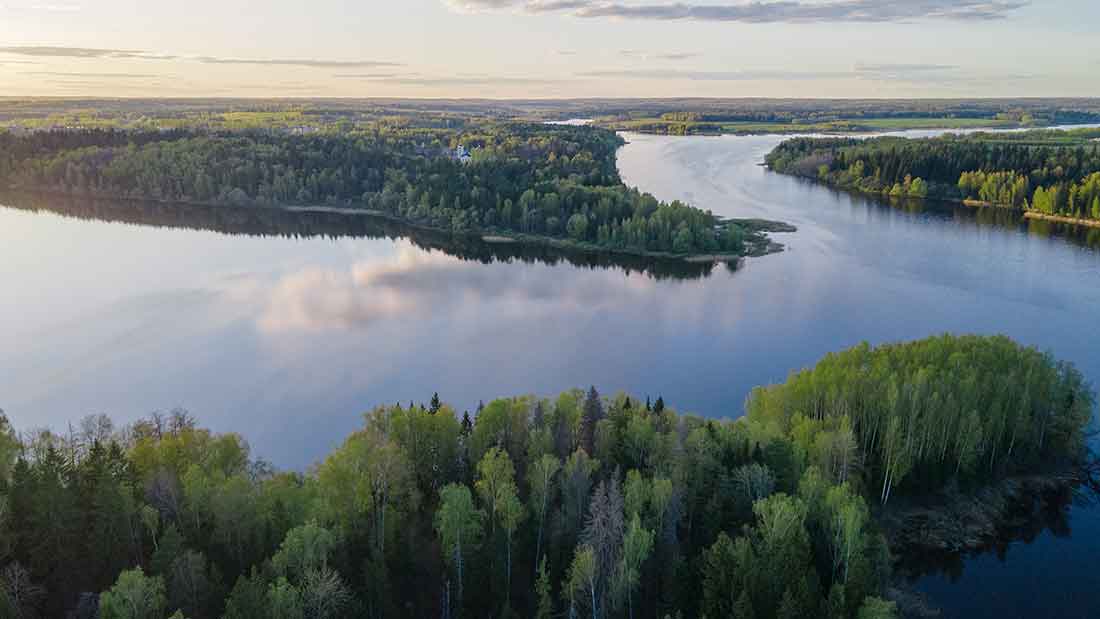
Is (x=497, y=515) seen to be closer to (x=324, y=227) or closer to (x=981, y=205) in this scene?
(x=324, y=227)

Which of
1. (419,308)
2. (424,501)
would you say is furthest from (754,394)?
(419,308)

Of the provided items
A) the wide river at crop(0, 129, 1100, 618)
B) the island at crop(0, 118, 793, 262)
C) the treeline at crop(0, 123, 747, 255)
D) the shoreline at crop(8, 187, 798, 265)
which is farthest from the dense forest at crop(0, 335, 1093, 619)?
the treeline at crop(0, 123, 747, 255)

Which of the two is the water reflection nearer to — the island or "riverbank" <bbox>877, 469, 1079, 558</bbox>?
the island

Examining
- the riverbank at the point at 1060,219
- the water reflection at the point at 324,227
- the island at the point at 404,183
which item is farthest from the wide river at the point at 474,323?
the island at the point at 404,183

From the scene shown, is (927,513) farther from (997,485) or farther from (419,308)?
(419,308)

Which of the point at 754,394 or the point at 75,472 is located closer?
the point at 75,472
